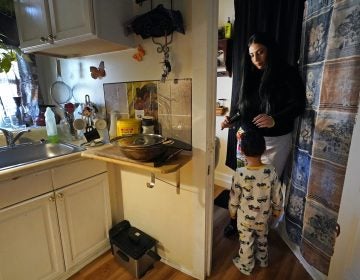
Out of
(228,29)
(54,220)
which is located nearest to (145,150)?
(54,220)

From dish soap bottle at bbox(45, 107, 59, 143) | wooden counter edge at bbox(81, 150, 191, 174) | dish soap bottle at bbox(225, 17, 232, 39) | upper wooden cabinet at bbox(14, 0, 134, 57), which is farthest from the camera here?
dish soap bottle at bbox(225, 17, 232, 39)

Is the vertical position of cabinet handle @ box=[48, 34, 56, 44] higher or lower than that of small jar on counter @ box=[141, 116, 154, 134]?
→ higher

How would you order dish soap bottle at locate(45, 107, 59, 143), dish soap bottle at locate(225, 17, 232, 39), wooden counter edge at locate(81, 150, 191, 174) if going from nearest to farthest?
wooden counter edge at locate(81, 150, 191, 174), dish soap bottle at locate(45, 107, 59, 143), dish soap bottle at locate(225, 17, 232, 39)

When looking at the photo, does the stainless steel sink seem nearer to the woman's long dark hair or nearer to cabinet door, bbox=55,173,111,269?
cabinet door, bbox=55,173,111,269

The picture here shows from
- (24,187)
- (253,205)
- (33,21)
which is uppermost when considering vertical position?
(33,21)

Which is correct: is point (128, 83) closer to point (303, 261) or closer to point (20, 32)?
point (20, 32)

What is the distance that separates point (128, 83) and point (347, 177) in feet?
4.05

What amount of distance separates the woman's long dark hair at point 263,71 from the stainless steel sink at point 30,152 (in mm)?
1249

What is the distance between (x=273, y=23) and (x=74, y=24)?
1395mm

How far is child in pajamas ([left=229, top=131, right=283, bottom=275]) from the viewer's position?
1291 millimetres

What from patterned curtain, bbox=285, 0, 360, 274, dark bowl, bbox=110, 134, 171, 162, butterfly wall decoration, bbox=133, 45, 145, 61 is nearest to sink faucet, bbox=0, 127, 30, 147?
dark bowl, bbox=110, 134, 171, 162

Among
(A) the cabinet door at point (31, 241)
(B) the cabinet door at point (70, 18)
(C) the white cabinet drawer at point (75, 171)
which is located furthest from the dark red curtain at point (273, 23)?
(A) the cabinet door at point (31, 241)

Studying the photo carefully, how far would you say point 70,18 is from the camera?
1.15 metres

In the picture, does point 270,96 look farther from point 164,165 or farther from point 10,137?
point 10,137
